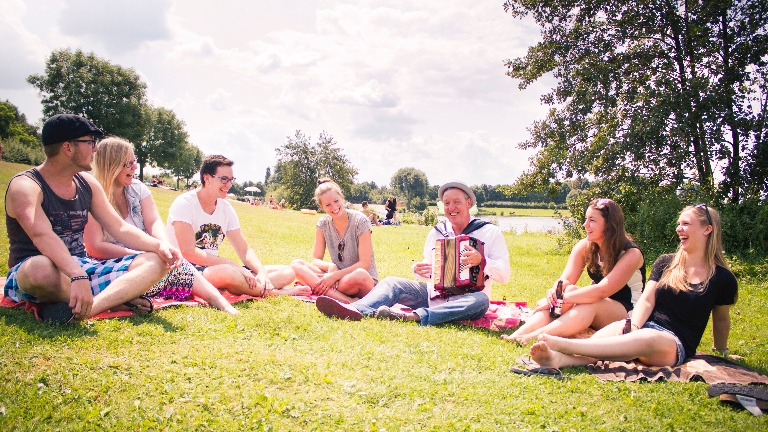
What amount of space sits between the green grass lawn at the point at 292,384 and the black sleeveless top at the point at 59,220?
576 mm

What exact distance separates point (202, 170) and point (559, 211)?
494 inches

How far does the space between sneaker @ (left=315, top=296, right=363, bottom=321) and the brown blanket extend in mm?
2353

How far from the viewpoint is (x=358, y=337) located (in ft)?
15.2

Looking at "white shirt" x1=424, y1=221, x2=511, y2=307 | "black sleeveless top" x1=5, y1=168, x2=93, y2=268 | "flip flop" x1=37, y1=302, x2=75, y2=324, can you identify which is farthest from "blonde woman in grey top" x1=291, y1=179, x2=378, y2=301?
"flip flop" x1=37, y1=302, x2=75, y2=324

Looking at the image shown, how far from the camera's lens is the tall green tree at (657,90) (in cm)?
1219

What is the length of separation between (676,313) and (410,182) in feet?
373

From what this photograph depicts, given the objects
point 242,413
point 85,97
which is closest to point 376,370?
point 242,413

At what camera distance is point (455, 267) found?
539cm

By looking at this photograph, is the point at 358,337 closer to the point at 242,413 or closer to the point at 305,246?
the point at 242,413

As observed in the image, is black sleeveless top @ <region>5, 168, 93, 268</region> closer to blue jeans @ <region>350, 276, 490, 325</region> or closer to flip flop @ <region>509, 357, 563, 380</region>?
blue jeans @ <region>350, 276, 490, 325</region>

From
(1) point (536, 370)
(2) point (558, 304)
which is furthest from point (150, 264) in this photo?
(2) point (558, 304)

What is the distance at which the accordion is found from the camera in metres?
5.33

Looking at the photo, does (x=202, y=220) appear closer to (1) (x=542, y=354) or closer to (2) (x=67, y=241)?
(2) (x=67, y=241)

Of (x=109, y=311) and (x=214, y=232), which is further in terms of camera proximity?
(x=214, y=232)
